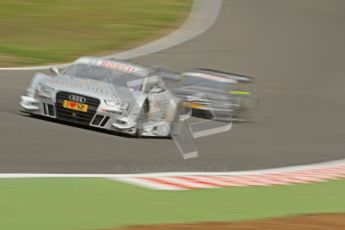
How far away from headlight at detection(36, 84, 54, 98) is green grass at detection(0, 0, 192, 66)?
25.4ft

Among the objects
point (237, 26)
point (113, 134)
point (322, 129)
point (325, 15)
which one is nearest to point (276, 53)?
point (237, 26)

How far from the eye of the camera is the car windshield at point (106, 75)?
13758 millimetres

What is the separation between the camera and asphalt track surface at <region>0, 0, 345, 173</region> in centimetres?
1127

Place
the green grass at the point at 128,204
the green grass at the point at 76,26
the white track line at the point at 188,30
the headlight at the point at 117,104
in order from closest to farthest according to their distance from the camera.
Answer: the green grass at the point at 128,204 → the headlight at the point at 117,104 → the white track line at the point at 188,30 → the green grass at the point at 76,26

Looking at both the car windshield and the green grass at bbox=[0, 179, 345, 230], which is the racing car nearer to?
the car windshield

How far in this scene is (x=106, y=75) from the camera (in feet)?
45.8

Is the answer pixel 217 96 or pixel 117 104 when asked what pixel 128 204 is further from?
pixel 217 96

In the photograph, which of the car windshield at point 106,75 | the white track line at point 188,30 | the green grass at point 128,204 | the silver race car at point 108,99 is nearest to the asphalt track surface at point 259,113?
the silver race car at point 108,99

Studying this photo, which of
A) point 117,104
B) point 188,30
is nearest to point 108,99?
point 117,104

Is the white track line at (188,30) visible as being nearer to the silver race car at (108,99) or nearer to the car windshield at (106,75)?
the car windshield at (106,75)

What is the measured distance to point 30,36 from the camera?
25812 millimetres

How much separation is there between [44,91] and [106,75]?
1105 mm

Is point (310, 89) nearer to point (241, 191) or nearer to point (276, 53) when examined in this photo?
point (276, 53)

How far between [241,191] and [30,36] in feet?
58.9
